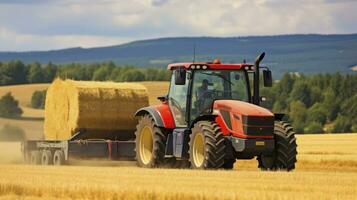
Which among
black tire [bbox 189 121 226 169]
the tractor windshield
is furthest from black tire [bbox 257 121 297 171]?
the tractor windshield

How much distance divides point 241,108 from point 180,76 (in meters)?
1.57

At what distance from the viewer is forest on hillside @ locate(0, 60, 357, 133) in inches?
3115

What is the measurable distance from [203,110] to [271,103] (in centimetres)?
6354

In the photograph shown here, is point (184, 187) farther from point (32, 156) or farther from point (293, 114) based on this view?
point (293, 114)

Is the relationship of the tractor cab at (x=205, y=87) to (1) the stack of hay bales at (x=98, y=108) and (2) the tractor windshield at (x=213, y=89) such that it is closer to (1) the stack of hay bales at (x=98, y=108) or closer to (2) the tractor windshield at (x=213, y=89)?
(2) the tractor windshield at (x=213, y=89)

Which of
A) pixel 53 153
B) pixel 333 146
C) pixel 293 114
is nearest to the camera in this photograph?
pixel 53 153

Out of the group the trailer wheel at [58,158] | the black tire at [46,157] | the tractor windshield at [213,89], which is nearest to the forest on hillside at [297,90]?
the black tire at [46,157]

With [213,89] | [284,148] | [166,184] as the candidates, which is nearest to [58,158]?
[213,89]

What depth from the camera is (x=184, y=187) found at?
1605 cm

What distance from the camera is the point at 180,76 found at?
21.9 m

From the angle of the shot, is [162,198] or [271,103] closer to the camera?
[162,198]

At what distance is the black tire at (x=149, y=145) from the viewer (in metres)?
22.9

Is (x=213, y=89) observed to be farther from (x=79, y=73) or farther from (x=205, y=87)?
(x=79, y=73)

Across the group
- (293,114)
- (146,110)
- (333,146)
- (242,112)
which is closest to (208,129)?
(242,112)
